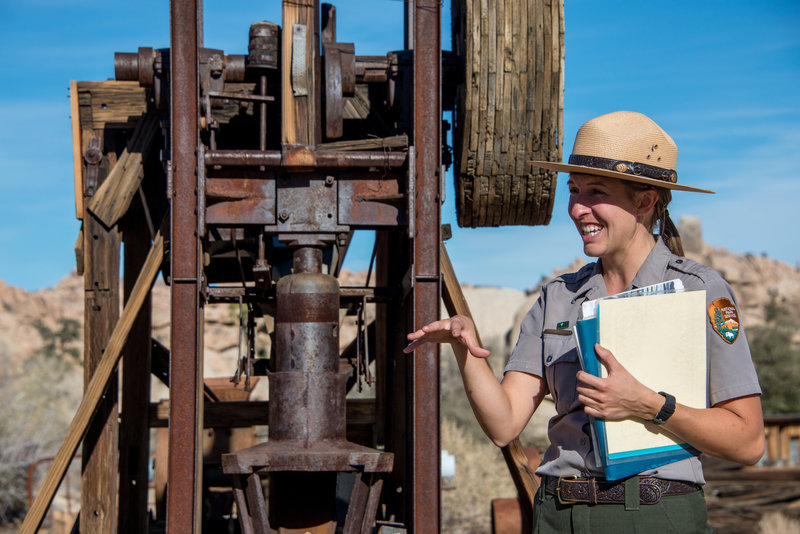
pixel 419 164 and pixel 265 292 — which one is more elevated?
pixel 419 164

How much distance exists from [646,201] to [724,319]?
1.28ft

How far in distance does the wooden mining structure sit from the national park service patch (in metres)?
2.02

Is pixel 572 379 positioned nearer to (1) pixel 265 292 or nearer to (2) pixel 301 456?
(2) pixel 301 456

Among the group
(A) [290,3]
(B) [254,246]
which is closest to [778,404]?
(B) [254,246]

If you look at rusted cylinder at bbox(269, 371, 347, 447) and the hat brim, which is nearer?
the hat brim

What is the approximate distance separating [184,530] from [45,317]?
3363 centimetres

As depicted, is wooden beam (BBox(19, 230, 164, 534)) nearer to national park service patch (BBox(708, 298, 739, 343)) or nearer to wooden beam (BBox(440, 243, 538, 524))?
wooden beam (BBox(440, 243, 538, 524))

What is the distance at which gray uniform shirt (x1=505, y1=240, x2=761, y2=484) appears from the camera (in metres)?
2.22

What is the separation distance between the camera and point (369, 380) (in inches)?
186

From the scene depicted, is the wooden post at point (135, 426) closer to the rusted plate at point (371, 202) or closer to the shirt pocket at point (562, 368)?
the rusted plate at point (371, 202)

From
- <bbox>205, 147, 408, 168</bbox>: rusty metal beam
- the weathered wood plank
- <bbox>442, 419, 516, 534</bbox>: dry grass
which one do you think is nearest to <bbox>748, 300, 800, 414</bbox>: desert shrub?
<bbox>442, 419, 516, 534</bbox>: dry grass

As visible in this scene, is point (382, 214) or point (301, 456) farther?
point (382, 214)

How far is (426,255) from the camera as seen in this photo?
436cm

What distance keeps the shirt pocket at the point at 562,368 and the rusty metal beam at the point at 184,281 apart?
7.13 feet
